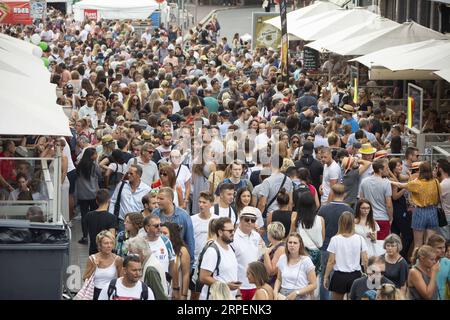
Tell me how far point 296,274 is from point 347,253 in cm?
89

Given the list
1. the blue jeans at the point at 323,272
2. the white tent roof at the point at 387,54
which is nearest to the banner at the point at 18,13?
the white tent roof at the point at 387,54

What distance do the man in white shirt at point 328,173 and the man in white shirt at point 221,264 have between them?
4658mm

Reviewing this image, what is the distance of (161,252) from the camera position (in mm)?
11852

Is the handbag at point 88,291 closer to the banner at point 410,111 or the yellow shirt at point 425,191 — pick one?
the yellow shirt at point 425,191

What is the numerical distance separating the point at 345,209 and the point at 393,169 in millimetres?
2636

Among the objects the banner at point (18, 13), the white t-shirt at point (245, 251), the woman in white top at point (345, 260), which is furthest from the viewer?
the banner at point (18, 13)

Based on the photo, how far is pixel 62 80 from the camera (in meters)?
27.1

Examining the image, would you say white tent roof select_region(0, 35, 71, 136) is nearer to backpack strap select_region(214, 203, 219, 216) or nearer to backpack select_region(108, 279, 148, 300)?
backpack strap select_region(214, 203, 219, 216)

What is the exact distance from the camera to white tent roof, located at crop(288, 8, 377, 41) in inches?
1219

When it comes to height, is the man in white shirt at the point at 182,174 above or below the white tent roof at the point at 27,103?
below

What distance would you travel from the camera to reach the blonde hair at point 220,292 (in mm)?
10531
